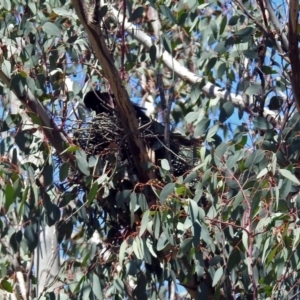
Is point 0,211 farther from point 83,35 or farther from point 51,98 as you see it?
point 83,35

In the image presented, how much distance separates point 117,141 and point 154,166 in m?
0.37

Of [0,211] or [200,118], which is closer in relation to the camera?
[200,118]

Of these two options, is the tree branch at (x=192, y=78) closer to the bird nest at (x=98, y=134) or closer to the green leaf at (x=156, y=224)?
the bird nest at (x=98, y=134)

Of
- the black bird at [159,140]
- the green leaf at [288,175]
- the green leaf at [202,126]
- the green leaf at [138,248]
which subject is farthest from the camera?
the black bird at [159,140]

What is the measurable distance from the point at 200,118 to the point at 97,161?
1.89 ft

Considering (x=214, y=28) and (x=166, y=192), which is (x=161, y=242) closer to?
(x=166, y=192)

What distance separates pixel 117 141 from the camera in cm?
483

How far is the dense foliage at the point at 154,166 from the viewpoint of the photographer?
4.09m

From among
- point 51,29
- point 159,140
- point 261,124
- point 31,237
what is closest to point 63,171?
point 31,237

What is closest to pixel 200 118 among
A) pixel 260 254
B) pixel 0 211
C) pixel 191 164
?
pixel 191 164

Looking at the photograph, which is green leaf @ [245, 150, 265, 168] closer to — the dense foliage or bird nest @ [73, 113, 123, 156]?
the dense foliage

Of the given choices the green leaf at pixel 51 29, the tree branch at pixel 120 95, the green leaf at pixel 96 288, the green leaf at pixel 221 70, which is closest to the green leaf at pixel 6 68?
the green leaf at pixel 51 29

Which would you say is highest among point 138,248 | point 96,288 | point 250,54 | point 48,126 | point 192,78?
point 192,78

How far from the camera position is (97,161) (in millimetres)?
4578
